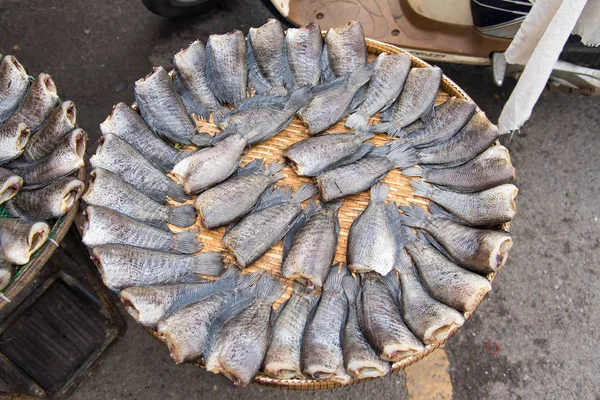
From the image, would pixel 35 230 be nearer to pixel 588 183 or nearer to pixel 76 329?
pixel 76 329

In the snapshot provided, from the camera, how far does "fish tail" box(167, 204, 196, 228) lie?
231cm

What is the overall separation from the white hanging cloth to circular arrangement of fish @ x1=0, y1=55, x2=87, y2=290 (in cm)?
235

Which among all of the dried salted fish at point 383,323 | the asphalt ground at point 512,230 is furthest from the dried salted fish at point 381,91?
the asphalt ground at point 512,230

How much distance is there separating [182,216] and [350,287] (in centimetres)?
86

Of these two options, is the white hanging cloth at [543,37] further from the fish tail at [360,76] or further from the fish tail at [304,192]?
the fish tail at [304,192]

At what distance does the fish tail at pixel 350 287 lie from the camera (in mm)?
2172

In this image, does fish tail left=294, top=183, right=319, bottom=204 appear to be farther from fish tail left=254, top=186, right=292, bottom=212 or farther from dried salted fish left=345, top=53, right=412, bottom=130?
dried salted fish left=345, top=53, right=412, bottom=130

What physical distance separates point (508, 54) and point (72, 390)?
3373 millimetres

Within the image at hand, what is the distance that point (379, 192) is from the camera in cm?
236

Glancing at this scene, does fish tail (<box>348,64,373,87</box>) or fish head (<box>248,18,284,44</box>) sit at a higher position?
fish head (<box>248,18,284,44</box>)

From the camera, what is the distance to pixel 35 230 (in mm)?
2062

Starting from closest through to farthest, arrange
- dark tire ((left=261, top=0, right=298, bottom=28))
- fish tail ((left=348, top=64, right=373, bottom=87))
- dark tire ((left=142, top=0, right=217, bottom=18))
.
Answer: fish tail ((left=348, top=64, right=373, bottom=87)) → dark tire ((left=261, top=0, right=298, bottom=28)) → dark tire ((left=142, top=0, right=217, bottom=18))

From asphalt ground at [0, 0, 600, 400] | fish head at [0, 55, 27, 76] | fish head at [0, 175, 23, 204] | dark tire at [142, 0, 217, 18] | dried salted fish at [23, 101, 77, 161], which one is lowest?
asphalt ground at [0, 0, 600, 400]

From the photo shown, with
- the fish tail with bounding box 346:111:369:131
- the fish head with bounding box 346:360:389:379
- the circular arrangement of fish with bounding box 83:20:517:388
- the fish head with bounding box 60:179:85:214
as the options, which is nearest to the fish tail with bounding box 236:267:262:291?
the circular arrangement of fish with bounding box 83:20:517:388
